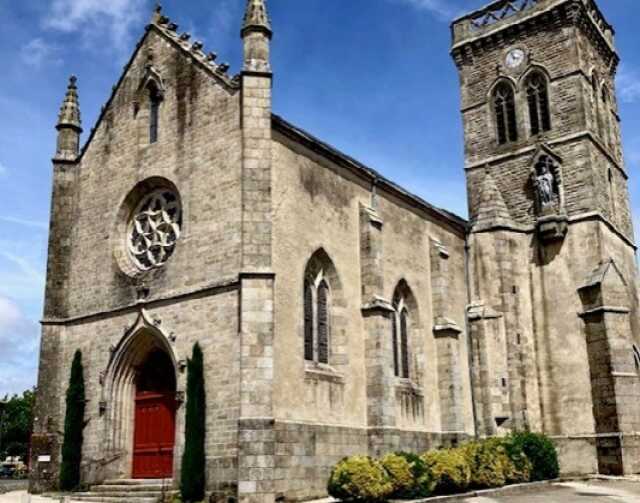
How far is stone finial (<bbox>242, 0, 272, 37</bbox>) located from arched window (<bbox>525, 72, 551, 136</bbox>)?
1522 cm

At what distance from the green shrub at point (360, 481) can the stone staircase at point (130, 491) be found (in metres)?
4.20

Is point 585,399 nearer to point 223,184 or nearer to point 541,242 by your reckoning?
point 541,242

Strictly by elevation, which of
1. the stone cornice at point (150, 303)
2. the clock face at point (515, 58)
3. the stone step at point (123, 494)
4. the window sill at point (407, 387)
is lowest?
the stone step at point (123, 494)

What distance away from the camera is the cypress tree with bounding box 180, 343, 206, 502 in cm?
1755

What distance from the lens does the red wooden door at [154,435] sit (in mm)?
20234

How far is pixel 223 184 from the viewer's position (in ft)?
65.2

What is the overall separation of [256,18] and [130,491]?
512 inches

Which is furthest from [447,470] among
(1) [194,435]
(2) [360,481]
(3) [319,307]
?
(1) [194,435]

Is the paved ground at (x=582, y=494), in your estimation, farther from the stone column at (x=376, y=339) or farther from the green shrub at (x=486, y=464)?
the stone column at (x=376, y=339)

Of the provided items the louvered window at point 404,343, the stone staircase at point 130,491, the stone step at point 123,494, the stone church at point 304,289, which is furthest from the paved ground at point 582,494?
the stone step at point 123,494

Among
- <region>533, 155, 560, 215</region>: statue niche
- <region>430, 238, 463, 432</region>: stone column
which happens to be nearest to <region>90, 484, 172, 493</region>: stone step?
<region>430, 238, 463, 432</region>: stone column

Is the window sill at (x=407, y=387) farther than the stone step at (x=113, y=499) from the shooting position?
Yes

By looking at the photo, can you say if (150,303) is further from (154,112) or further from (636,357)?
(636,357)

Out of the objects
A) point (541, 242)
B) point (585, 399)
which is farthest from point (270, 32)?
point (585, 399)
